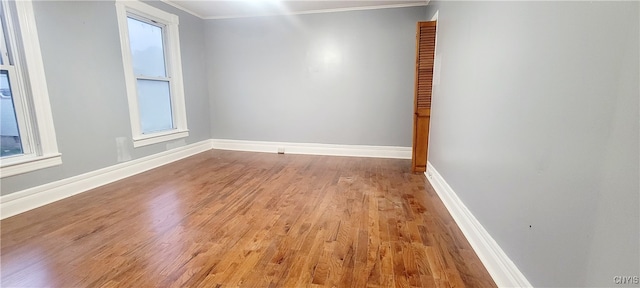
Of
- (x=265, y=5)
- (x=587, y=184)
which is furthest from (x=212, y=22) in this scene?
(x=587, y=184)

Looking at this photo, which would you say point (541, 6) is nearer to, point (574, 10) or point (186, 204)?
point (574, 10)

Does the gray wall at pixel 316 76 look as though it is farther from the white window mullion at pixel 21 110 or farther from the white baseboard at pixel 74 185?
A: the white window mullion at pixel 21 110

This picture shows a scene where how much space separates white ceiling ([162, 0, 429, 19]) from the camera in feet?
12.7

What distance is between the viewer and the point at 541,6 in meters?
1.18

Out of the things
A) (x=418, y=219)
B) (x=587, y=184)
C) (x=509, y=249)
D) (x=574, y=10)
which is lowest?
(x=418, y=219)

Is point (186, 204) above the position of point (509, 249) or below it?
below

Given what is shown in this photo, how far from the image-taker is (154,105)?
3867mm

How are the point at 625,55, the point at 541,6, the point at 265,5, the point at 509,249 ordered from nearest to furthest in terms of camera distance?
the point at 625,55, the point at 541,6, the point at 509,249, the point at 265,5

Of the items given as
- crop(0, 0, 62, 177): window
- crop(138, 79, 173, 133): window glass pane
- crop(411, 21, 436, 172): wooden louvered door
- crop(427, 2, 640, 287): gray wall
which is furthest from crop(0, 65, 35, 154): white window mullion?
crop(411, 21, 436, 172): wooden louvered door

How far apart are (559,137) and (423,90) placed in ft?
8.11

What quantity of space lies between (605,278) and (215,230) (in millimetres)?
2077

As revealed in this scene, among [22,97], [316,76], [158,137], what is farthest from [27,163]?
[316,76]

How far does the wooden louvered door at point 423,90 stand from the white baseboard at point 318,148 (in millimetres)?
770

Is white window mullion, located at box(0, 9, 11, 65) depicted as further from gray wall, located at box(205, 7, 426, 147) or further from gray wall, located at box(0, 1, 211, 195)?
gray wall, located at box(205, 7, 426, 147)
